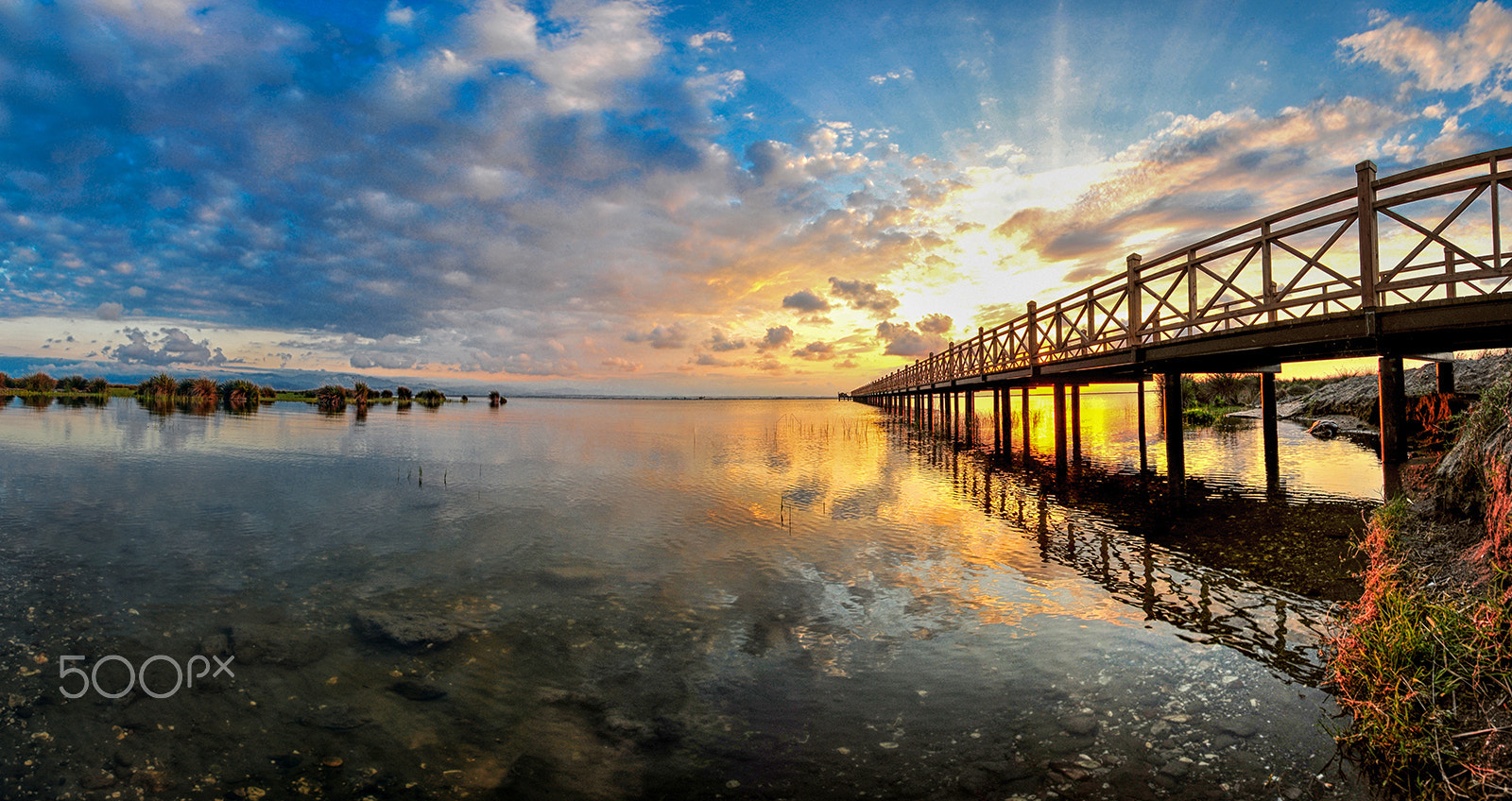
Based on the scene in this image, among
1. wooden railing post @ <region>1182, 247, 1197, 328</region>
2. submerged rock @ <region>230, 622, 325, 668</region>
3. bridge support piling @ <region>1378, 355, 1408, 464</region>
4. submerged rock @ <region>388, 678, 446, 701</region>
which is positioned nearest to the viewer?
submerged rock @ <region>388, 678, 446, 701</region>

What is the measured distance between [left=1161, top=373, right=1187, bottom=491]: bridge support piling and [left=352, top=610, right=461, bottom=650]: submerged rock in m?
15.1

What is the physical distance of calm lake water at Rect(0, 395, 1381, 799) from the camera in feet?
12.8

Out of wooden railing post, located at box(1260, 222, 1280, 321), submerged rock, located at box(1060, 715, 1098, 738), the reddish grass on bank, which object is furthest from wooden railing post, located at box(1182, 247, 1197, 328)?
submerged rock, located at box(1060, 715, 1098, 738)

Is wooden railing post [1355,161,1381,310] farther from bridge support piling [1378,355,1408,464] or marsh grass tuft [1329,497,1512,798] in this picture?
marsh grass tuft [1329,497,1512,798]

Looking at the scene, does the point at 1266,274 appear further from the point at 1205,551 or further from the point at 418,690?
the point at 418,690

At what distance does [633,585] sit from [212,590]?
4.81m

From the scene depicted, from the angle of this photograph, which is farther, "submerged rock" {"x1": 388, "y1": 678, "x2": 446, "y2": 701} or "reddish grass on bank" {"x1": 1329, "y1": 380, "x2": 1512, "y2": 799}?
"submerged rock" {"x1": 388, "y1": 678, "x2": 446, "y2": 701}

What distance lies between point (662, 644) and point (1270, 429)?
57.6 feet

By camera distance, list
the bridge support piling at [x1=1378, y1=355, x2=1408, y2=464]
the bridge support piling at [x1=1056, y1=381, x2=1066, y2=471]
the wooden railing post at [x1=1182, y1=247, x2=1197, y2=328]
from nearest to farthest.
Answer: the bridge support piling at [x1=1378, y1=355, x2=1408, y2=464] → the wooden railing post at [x1=1182, y1=247, x2=1197, y2=328] → the bridge support piling at [x1=1056, y1=381, x2=1066, y2=471]

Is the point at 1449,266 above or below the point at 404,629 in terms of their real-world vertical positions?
above

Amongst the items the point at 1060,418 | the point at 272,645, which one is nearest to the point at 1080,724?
the point at 272,645

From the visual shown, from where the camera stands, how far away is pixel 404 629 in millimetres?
6066

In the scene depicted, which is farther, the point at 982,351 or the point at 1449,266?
the point at 982,351

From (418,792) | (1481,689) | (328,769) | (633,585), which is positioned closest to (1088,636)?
(1481,689)
